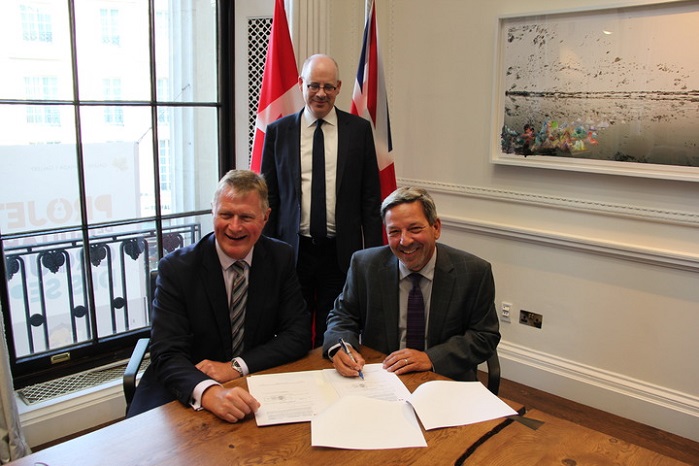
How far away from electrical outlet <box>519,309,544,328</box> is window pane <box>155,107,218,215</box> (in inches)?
70.6

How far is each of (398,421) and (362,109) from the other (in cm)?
201

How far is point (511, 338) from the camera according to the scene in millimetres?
3225

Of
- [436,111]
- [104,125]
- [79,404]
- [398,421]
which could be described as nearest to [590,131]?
[436,111]

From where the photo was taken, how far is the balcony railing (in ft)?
8.68

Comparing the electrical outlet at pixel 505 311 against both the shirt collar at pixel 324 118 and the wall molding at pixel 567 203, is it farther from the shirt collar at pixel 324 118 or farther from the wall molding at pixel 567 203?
the shirt collar at pixel 324 118

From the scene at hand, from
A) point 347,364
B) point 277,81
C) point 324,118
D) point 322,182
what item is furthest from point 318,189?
point 347,364

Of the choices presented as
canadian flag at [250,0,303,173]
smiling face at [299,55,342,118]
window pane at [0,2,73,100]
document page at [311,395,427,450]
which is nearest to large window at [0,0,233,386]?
window pane at [0,2,73,100]

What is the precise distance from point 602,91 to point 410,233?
4.83 feet

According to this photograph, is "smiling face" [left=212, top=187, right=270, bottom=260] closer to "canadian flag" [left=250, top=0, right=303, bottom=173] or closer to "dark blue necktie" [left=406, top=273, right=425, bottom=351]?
"dark blue necktie" [left=406, top=273, right=425, bottom=351]

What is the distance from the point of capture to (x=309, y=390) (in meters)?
1.54

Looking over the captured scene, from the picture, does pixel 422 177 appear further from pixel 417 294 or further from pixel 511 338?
pixel 417 294

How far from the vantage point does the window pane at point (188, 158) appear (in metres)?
3.04

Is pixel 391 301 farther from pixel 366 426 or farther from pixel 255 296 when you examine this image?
pixel 366 426

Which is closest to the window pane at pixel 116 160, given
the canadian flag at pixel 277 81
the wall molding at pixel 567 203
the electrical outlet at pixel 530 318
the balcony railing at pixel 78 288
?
the balcony railing at pixel 78 288
